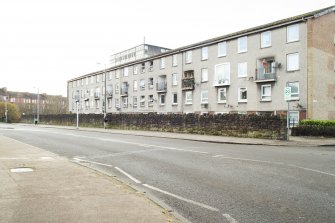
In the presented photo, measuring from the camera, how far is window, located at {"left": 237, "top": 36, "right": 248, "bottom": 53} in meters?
39.0

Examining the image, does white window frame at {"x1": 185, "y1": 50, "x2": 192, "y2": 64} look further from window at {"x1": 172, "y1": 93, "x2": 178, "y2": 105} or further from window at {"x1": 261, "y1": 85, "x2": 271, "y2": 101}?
window at {"x1": 261, "y1": 85, "x2": 271, "y2": 101}

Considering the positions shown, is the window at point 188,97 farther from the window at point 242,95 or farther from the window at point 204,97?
the window at point 242,95

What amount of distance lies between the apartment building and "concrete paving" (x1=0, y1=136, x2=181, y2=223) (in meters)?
17.0

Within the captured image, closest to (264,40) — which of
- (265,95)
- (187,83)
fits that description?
(265,95)

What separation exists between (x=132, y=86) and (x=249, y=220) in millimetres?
55638

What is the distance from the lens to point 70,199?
6355mm

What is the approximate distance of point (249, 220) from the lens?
5480 mm

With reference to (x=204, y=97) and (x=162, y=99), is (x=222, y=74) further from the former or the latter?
(x=162, y=99)

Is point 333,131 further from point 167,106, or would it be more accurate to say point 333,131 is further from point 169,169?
point 167,106

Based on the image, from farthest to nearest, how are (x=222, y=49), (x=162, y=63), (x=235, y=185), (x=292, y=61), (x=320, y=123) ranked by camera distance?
(x=162, y=63)
(x=222, y=49)
(x=292, y=61)
(x=320, y=123)
(x=235, y=185)

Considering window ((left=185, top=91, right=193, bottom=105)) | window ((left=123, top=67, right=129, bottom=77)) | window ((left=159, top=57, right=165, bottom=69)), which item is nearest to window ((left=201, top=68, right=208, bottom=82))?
window ((left=185, top=91, right=193, bottom=105))

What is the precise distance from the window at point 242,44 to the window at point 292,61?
19.6 feet

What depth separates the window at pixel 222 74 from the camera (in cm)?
4121

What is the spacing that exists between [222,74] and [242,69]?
10.2 feet
